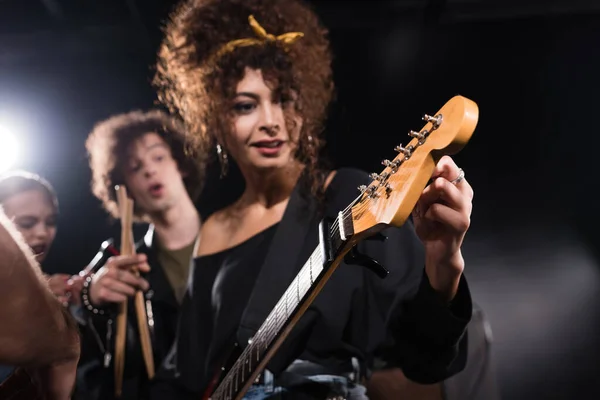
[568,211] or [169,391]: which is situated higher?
[568,211]

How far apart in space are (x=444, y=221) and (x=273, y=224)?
2.30 feet

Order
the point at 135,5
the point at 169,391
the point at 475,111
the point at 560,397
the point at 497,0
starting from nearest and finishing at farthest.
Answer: the point at 475,111 → the point at 560,397 → the point at 169,391 → the point at 497,0 → the point at 135,5

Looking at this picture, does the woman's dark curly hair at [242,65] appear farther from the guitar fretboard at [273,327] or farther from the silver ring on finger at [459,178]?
the silver ring on finger at [459,178]

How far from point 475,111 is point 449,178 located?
23 centimetres

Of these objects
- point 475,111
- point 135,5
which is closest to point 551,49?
point 475,111

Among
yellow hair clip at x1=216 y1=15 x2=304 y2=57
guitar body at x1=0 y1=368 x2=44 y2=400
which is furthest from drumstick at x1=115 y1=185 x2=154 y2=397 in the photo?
guitar body at x1=0 y1=368 x2=44 y2=400

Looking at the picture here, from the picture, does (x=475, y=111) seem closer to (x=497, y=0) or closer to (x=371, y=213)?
(x=371, y=213)

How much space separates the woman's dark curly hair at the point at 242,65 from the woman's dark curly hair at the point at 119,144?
2.6 inches

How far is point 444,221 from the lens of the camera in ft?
3.73

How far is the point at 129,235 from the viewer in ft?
6.30

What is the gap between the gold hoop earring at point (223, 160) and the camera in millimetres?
1868

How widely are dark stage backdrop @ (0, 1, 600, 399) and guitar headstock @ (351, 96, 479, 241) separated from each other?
0.80 m

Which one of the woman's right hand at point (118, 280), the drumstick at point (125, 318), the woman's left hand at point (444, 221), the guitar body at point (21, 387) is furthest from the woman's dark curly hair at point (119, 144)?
the guitar body at point (21, 387)

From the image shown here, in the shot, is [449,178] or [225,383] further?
[225,383]
